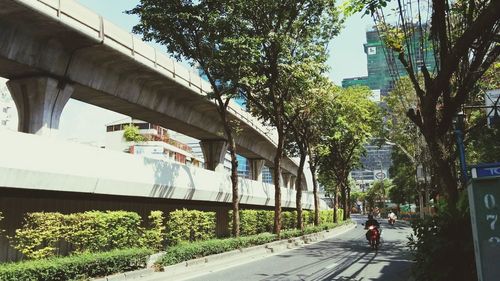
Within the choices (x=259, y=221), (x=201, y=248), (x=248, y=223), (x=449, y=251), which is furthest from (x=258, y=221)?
(x=449, y=251)

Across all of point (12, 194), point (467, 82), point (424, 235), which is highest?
point (467, 82)

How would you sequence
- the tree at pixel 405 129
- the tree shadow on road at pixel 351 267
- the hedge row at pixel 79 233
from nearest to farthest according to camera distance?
the hedge row at pixel 79 233 < the tree shadow on road at pixel 351 267 < the tree at pixel 405 129

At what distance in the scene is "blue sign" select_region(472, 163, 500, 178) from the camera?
18.4 feet

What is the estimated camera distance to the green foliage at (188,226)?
17.5 metres

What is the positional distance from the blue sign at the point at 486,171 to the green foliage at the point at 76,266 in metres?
8.54

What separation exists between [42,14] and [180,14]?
471 centimetres

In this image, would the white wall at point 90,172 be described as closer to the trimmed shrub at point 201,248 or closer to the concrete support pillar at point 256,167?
the trimmed shrub at point 201,248

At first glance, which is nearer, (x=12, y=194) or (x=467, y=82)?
(x=467, y=82)

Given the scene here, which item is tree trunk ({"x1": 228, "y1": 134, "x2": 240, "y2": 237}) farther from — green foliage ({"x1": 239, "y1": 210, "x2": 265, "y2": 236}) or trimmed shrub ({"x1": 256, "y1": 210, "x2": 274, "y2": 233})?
trimmed shrub ({"x1": 256, "y1": 210, "x2": 274, "y2": 233})

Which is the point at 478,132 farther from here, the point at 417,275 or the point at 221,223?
the point at 417,275

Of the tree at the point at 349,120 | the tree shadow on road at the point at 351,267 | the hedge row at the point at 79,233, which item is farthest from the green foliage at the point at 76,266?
the tree at the point at 349,120

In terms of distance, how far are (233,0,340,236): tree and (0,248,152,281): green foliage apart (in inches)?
331

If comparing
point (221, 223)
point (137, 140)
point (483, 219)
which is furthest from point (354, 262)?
point (137, 140)

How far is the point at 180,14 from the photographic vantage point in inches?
679
